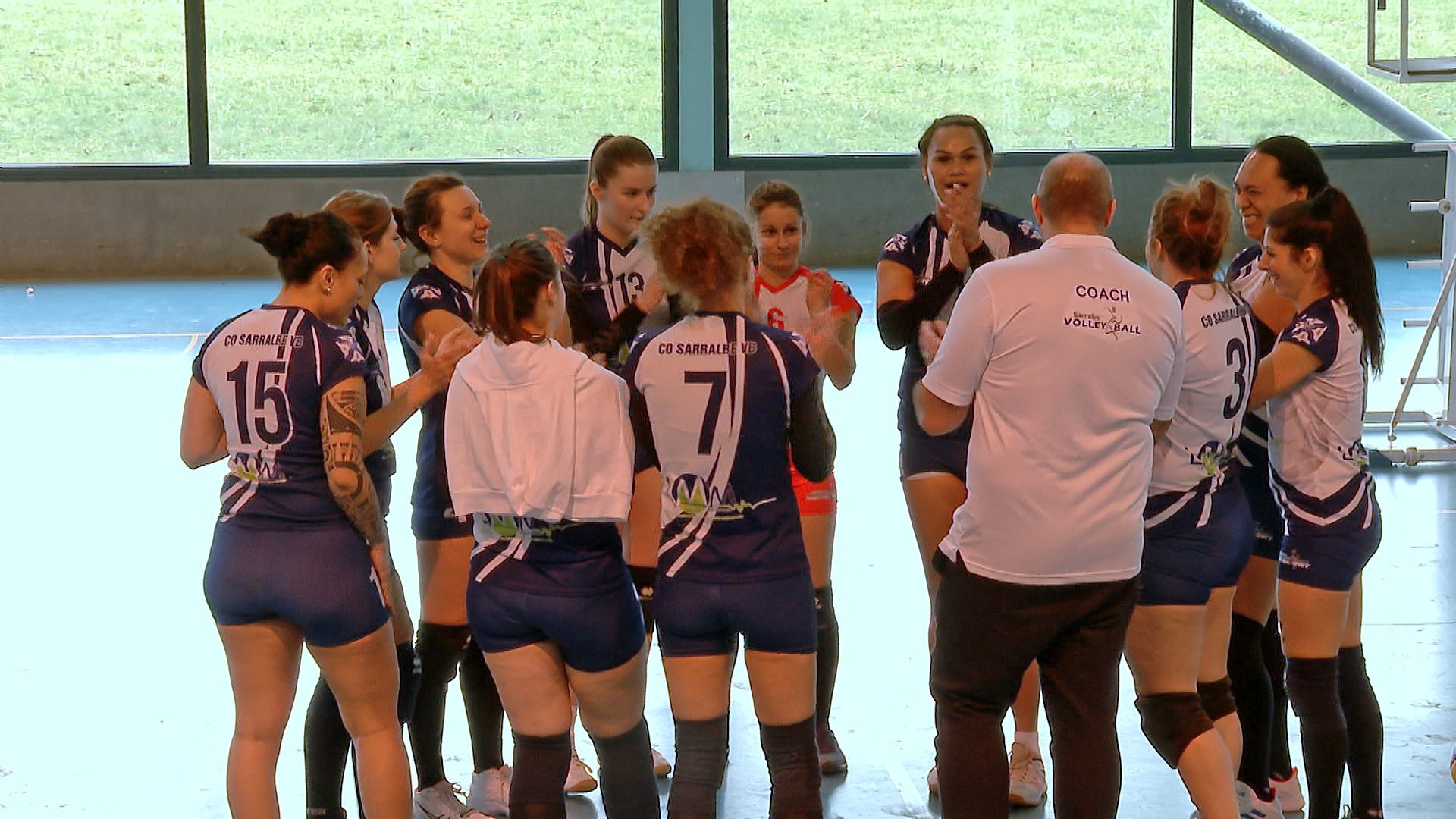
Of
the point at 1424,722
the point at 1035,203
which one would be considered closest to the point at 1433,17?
the point at 1424,722

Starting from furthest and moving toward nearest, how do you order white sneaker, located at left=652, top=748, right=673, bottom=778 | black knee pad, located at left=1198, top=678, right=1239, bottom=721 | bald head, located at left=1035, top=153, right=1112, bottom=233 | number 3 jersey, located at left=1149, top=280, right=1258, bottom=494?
white sneaker, located at left=652, top=748, right=673, bottom=778 → black knee pad, located at left=1198, top=678, right=1239, bottom=721 → number 3 jersey, located at left=1149, top=280, right=1258, bottom=494 → bald head, located at left=1035, top=153, right=1112, bottom=233

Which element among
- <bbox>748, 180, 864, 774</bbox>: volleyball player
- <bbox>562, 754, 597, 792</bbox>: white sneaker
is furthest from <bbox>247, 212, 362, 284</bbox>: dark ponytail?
<bbox>562, 754, 597, 792</bbox>: white sneaker

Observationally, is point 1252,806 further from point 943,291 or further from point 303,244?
point 303,244

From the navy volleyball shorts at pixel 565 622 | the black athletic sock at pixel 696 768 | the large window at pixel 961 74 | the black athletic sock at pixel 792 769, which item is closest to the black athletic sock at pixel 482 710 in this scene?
the navy volleyball shorts at pixel 565 622

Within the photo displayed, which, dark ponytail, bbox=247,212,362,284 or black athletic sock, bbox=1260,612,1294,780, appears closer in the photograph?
dark ponytail, bbox=247,212,362,284

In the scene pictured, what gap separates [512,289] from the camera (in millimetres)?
3242

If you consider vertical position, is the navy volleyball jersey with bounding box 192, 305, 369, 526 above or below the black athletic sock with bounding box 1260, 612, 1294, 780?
above

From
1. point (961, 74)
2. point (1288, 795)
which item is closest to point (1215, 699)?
point (1288, 795)

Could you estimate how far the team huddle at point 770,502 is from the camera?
123 inches

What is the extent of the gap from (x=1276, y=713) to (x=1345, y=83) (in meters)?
5.56

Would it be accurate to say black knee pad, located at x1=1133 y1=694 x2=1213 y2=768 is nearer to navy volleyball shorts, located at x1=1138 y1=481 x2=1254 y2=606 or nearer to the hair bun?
navy volleyball shorts, located at x1=1138 y1=481 x2=1254 y2=606

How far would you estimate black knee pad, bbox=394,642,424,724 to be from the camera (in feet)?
12.4

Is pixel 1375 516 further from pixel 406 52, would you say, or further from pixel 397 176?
pixel 406 52

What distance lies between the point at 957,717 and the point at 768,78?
14.3 metres
